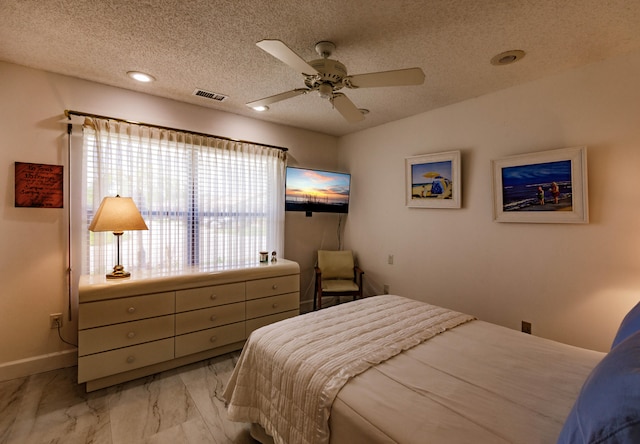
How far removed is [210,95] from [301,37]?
1.42 m

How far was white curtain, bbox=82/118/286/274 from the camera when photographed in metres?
2.73

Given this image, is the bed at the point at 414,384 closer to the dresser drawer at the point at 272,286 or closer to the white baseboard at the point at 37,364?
the dresser drawer at the point at 272,286

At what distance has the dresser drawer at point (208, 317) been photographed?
8.70 ft

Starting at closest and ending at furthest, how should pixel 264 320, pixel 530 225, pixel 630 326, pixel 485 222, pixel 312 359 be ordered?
pixel 630 326 → pixel 312 359 → pixel 530 225 → pixel 485 222 → pixel 264 320

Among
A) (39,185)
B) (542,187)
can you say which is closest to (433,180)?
(542,187)

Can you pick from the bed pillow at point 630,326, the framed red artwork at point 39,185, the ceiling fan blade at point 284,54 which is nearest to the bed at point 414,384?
the bed pillow at point 630,326

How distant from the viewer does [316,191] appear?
4066 mm

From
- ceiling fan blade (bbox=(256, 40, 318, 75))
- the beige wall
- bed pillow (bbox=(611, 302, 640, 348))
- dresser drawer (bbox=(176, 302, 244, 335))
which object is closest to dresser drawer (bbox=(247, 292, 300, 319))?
dresser drawer (bbox=(176, 302, 244, 335))

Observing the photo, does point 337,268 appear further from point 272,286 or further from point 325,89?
point 325,89

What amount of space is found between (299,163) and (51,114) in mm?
2634

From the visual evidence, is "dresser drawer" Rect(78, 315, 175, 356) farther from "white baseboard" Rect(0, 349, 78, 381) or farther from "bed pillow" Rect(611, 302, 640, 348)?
"bed pillow" Rect(611, 302, 640, 348)

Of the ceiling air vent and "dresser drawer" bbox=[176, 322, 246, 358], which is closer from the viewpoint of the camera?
"dresser drawer" bbox=[176, 322, 246, 358]

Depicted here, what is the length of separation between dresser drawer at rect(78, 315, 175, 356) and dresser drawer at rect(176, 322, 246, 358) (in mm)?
149

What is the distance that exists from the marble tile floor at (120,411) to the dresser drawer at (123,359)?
0.16m
